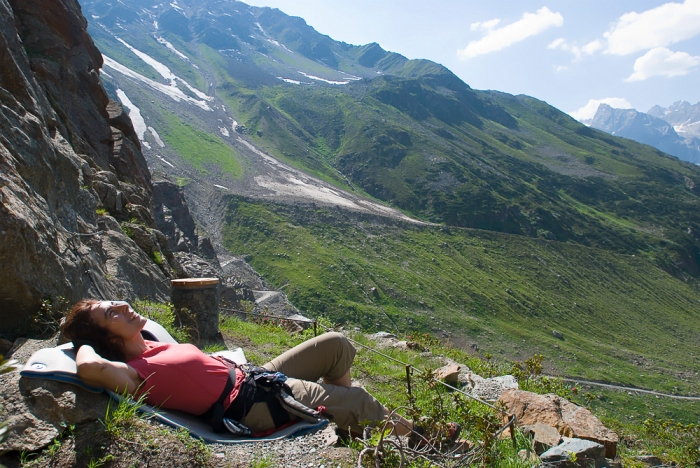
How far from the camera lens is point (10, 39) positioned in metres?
12.0

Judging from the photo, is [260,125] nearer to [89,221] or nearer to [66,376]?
[89,221]

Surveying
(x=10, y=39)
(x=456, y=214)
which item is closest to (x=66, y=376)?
(x=10, y=39)

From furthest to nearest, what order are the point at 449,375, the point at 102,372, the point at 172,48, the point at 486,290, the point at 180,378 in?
the point at 172,48 < the point at 486,290 < the point at 449,375 < the point at 180,378 < the point at 102,372

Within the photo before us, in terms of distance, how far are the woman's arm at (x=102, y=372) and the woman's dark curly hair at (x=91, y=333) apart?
296 mm

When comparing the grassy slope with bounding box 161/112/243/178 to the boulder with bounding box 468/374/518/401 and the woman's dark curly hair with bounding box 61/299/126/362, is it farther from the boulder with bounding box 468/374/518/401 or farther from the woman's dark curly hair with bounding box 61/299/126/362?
the woman's dark curly hair with bounding box 61/299/126/362

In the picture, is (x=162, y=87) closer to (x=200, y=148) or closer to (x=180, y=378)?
(x=200, y=148)

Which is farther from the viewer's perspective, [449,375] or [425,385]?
[449,375]

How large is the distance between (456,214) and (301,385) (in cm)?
8840

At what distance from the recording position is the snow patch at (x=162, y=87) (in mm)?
122938

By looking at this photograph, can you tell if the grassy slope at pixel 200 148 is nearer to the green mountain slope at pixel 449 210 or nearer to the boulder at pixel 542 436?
the green mountain slope at pixel 449 210

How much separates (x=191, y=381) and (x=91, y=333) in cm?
101

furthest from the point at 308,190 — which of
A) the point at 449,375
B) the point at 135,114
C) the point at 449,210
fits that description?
the point at 449,375

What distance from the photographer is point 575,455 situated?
457 cm

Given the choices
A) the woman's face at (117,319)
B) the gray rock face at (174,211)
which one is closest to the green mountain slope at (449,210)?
the gray rock face at (174,211)
